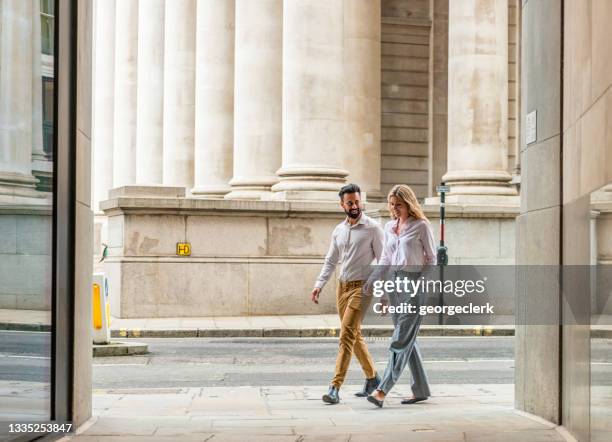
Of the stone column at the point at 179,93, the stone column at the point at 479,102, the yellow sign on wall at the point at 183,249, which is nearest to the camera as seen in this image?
the yellow sign on wall at the point at 183,249

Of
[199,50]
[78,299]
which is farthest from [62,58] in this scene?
[199,50]

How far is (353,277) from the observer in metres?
12.2

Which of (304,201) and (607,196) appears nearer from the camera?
(607,196)

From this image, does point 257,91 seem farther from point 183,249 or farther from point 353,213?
point 353,213

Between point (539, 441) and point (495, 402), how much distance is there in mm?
3023

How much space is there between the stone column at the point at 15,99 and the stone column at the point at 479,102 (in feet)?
63.5

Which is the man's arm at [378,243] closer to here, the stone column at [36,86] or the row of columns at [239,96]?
the stone column at [36,86]

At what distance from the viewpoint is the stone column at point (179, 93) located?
126 ft

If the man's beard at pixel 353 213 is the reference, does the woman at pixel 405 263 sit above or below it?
below

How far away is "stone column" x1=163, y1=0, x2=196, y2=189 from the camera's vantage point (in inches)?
1517

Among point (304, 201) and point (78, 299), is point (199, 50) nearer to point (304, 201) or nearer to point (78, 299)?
point (304, 201)

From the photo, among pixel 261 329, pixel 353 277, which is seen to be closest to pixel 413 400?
pixel 353 277

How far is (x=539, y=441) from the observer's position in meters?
9.13
